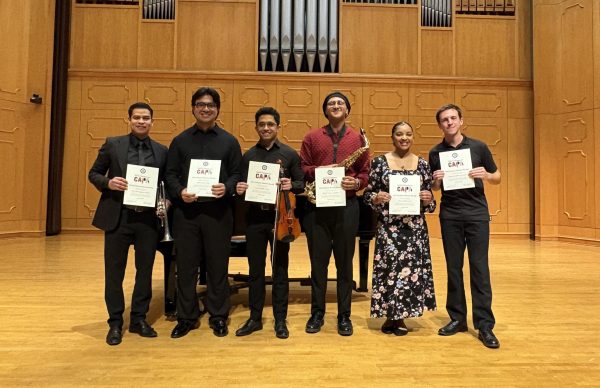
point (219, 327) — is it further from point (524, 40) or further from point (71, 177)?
point (524, 40)

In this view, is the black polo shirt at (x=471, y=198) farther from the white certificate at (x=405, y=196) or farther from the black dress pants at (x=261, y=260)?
the black dress pants at (x=261, y=260)

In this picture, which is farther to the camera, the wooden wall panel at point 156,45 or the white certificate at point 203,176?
the wooden wall panel at point 156,45

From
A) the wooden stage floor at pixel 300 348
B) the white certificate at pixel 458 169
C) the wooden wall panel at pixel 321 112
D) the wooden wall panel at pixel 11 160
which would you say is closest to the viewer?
the wooden stage floor at pixel 300 348

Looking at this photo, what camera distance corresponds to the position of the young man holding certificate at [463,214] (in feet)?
8.52

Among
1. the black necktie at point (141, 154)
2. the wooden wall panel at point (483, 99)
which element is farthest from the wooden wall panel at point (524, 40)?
the black necktie at point (141, 154)

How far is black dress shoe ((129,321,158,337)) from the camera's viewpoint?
2.62 metres

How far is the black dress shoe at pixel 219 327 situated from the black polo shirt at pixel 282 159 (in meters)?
0.90

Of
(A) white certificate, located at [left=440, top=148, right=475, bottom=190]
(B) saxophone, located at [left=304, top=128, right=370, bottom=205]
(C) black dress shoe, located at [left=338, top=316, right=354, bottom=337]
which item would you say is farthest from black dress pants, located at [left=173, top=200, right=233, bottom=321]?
(A) white certificate, located at [left=440, top=148, right=475, bottom=190]

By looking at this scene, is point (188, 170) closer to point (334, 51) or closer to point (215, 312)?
point (215, 312)

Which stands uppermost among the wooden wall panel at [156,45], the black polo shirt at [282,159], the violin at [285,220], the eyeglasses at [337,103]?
the wooden wall panel at [156,45]

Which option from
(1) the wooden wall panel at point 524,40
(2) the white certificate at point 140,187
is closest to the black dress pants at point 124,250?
(2) the white certificate at point 140,187

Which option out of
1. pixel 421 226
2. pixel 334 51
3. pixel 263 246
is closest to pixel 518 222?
pixel 334 51

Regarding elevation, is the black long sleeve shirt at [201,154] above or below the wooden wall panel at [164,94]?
below

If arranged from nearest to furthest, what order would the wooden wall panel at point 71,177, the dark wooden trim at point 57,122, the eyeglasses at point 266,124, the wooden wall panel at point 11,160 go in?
the eyeglasses at point 266,124 → the wooden wall panel at point 11,160 → the dark wooden trim at point 57,122 → the wooden wall panel at point 71,177
